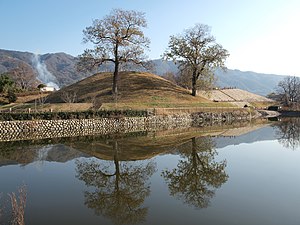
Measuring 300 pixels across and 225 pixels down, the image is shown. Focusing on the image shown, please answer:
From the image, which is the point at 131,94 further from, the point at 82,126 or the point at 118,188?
the point at 118,188

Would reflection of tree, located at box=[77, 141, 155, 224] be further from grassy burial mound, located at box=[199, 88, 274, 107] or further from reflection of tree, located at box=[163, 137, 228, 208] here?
grassy burial mound, located at box=[199, 88, 274, 107]

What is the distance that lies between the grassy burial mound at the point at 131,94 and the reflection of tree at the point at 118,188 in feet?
88.5

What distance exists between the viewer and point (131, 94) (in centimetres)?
5366

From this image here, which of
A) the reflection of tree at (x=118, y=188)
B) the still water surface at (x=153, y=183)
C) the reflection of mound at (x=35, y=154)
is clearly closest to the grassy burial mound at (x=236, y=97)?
the still water surface at (x=153, y=183)

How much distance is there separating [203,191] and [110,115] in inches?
1033

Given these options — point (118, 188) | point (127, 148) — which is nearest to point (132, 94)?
point (127, 148)

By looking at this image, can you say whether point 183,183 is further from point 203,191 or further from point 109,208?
point 109,208

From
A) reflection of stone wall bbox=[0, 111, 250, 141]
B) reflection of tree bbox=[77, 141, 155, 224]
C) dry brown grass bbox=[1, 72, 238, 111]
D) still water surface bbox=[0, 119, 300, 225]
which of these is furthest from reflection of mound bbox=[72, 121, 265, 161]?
dry brown grass bbox=[1, 72, 238, 111]

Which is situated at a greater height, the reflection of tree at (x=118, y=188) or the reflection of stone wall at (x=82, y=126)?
the reflection of stone wall at (x=82, y=126)

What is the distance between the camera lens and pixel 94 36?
47.7 m

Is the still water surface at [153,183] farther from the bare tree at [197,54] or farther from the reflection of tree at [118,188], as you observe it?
the bare tree at [197,54]

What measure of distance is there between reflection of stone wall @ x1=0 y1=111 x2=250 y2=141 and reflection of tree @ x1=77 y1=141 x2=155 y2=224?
14215mm

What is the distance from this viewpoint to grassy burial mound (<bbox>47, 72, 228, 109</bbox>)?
48.7 metres

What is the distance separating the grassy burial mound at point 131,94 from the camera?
160 feet
